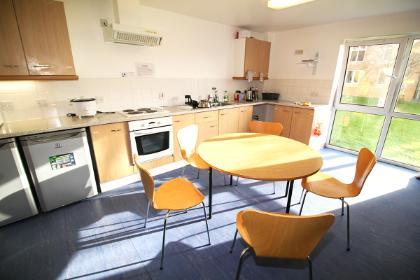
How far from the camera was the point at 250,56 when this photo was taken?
169 inches

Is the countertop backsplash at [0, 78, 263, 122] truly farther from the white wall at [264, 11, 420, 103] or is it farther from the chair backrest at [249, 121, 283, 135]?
the white wall at [264, 11, 420, 103]

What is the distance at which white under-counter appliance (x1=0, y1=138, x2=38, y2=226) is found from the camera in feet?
6.27

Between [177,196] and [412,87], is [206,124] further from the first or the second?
[412,87]

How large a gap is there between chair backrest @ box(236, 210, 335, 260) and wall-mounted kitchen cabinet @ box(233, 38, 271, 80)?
373 cm

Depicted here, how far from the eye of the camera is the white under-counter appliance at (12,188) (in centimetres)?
191

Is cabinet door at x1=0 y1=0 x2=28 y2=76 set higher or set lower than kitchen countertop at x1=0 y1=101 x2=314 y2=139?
higher

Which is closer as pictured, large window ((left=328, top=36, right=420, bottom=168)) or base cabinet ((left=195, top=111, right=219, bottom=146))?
large window ((left=328, top=36, right=420, bottom=168))

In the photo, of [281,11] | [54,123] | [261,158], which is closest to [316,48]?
[281,11]

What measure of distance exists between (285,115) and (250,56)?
1.43 metres

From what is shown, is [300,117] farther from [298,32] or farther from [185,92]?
[185,92]

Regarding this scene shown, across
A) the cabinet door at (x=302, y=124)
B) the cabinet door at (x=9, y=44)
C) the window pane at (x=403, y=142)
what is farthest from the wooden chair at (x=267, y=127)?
the cabinet door at (x=9, y=44)

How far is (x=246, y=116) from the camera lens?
4.20m

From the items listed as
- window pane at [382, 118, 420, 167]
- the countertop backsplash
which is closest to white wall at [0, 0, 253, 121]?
the countertop backsplash

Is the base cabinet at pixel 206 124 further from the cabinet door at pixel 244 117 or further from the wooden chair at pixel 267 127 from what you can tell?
the wooden chair at pixel 267 127
